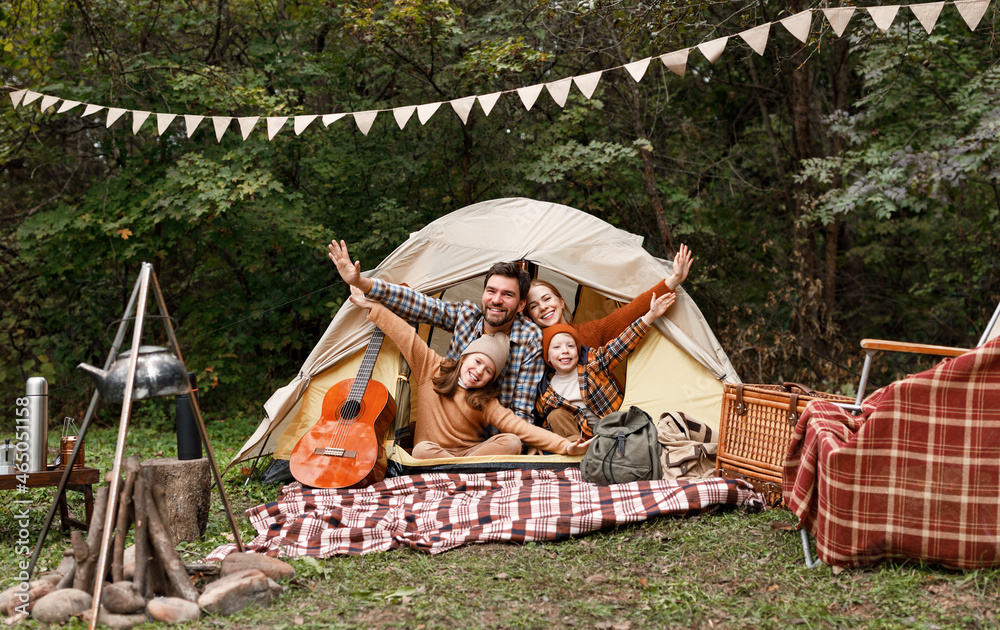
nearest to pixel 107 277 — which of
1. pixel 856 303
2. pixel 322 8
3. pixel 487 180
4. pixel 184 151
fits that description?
pixel 184 151

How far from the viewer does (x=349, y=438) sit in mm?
4148

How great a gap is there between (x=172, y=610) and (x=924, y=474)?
8.00 ft

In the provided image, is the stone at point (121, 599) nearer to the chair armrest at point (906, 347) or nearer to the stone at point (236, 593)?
the stone at point (236, 593)

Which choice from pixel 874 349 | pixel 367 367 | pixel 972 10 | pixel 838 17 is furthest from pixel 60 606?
pixel 972 10

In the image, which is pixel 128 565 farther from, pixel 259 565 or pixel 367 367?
pixel 367 367

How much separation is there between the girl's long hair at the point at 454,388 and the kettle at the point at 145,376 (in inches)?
81.9

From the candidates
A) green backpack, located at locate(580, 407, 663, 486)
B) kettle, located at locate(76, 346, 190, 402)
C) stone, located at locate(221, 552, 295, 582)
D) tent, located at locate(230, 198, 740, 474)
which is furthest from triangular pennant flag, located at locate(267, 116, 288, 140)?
stone, located at locate(221, 552, 295, 582)

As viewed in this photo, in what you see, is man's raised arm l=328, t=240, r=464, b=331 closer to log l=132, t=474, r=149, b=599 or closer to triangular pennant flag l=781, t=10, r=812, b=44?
log l=132, t=474, r=149, b=599

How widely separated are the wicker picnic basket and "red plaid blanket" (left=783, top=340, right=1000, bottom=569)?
706 mm

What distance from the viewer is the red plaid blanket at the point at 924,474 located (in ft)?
8.18

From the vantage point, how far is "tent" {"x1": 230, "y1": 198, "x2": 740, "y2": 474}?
451 cm

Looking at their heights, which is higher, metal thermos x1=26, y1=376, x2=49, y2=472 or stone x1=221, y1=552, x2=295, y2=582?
metal thermos x1=26, y1=376, x2=49, y2=472

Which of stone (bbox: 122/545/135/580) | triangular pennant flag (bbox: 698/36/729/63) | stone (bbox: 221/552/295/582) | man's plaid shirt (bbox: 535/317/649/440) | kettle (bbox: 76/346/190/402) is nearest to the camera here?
kettle (bbox: 76/346/190/402)

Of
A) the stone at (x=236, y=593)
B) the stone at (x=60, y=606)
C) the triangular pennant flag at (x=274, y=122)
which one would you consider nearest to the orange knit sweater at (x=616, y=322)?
the triangular pennant flag at (x=274, y=122)
